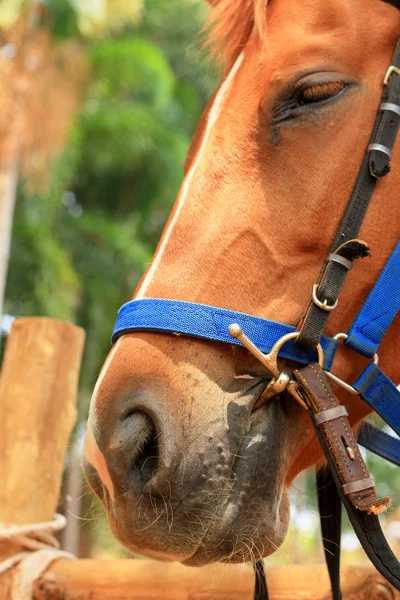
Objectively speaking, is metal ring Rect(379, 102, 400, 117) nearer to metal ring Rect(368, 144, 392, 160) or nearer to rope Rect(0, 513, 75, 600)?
metal ring Rect(368, 144, 392, 160)

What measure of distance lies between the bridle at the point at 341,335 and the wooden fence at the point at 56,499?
0.93 feet

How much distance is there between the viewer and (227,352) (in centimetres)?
167

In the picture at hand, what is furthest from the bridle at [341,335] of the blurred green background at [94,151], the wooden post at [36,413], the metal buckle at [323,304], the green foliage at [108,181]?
the green foliage at [108,181]

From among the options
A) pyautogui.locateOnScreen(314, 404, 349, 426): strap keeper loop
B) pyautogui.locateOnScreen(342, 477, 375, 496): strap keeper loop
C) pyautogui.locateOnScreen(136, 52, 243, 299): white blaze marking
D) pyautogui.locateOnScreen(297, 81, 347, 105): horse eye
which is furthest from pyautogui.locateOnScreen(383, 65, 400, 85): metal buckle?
pyautogui.locateOnScreen(342, 477, 375, 496): strap keeper loop

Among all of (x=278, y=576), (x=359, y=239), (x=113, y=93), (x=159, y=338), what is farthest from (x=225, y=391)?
(x=113, y=93)

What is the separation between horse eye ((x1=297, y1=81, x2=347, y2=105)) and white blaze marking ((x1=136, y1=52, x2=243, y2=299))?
234 mm

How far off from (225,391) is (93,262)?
12958 mm

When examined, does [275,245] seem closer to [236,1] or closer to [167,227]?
[167,227]

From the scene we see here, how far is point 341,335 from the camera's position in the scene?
1.72 metres

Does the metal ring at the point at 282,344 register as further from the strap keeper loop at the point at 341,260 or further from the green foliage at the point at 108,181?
the green foliage at the point at 108,181

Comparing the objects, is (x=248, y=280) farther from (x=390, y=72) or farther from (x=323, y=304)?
(x=390, y=72)

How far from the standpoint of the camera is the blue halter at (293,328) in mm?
1653

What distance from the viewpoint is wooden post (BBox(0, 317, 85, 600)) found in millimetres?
2445

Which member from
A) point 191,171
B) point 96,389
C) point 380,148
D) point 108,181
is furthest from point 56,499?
point 108,181
